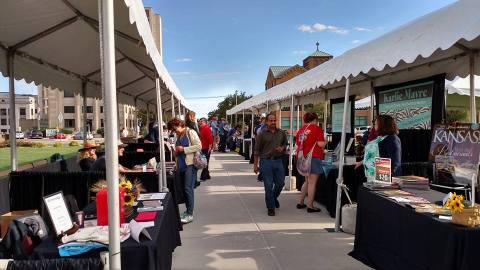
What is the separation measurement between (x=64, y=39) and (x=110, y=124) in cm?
448

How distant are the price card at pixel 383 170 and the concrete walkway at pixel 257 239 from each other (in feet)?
3.30

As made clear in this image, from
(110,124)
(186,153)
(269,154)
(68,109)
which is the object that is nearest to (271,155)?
(269,154)

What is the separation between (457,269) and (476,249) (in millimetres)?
181

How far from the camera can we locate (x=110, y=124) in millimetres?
2436

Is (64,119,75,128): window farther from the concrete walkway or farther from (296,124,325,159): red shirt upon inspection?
(296,124,325,159): red shirt

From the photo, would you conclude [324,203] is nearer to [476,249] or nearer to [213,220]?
[213,220]

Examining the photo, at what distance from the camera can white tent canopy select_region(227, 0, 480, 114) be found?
3541 millimetres

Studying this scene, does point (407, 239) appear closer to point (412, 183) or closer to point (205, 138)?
point (412, 183)

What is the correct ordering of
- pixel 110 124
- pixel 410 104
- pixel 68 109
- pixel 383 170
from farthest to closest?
pixel 68 109
pixel 410 104
pixel 383 170
pixel 110 124

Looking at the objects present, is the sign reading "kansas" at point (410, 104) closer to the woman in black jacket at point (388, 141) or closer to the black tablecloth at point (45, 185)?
the woman in black jacket at point (388, 141)

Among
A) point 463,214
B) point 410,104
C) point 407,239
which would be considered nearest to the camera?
point 463,214

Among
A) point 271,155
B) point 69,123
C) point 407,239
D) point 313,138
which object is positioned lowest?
point 407,239

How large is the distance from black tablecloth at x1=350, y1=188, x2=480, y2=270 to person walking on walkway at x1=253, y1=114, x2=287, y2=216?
2.39 metres

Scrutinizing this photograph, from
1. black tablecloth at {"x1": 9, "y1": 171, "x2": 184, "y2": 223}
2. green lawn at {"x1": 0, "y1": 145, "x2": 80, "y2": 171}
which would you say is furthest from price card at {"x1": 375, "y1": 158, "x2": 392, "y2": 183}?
green lawn at {"x1": 0, "y1": 145, "x2": 80, "y2": 171}
